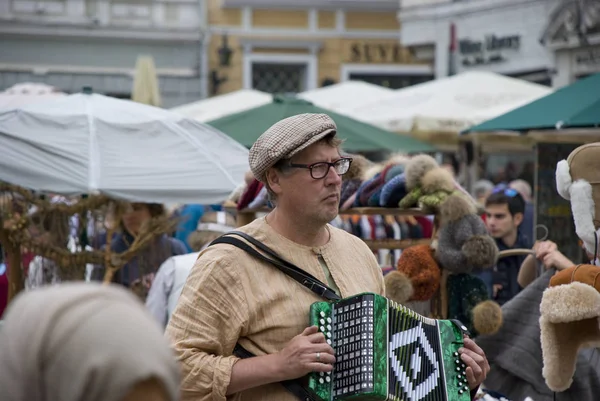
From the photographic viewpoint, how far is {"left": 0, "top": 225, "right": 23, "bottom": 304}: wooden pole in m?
6.47

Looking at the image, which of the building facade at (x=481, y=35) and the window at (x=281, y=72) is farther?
the window at (x=281, y=72)

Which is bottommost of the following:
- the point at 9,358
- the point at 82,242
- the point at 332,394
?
the point at 82,242

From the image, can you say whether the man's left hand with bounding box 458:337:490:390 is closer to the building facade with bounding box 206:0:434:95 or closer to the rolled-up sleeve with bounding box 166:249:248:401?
the rolled-up sleeve with bounding box 166:249:248:401

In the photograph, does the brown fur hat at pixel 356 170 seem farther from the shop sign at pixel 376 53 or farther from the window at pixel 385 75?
the shop sign at pixel 376 53

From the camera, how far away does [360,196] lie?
18.2 feet

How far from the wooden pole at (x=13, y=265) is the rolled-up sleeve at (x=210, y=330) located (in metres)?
3.72

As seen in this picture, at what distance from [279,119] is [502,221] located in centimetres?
326

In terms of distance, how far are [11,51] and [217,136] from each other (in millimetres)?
16276

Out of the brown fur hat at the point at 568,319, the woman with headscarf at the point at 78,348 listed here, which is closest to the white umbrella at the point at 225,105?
the brown fur hat at the point at 568,319

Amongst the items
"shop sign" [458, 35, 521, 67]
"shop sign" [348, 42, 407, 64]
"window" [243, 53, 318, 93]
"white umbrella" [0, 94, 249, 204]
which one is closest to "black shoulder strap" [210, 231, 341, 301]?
"white umbrella" [0, 94, 249, 204]

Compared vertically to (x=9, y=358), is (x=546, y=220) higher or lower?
lower

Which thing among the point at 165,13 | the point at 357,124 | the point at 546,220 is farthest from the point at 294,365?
the point at 165,13

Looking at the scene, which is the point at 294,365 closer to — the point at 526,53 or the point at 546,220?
the point at 546,220

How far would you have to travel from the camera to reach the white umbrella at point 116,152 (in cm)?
588
